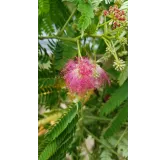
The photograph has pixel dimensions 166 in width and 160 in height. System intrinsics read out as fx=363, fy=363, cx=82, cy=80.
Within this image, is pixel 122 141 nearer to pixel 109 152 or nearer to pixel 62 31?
pixel 109 152

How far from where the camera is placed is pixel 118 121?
0.63 m

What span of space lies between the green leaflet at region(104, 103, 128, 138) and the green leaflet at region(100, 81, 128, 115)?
0.05ft

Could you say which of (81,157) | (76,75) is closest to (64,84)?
(76,75)

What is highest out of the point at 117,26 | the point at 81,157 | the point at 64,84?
the point at 117,26

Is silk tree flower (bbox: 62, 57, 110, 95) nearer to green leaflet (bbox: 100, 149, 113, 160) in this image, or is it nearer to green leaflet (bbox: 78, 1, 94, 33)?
green leaflet (bbox: 78, 1, 94, 33)

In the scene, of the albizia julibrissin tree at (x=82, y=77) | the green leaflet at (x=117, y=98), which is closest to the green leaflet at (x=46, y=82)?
the albizia julibrissin tree at (x=82, y=77)

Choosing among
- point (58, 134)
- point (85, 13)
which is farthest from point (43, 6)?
point (58, 134)

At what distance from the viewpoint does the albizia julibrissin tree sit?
0.52m

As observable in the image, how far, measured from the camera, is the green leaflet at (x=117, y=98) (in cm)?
60

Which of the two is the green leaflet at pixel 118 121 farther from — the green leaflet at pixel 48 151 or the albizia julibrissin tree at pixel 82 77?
the green leaflet at pixel 48 151

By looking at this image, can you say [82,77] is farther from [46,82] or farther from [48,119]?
[48,119]

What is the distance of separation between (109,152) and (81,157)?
0.08 m

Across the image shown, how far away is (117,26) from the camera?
0.52 meters
